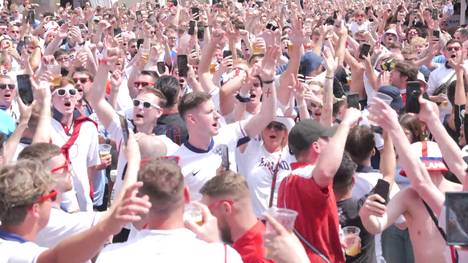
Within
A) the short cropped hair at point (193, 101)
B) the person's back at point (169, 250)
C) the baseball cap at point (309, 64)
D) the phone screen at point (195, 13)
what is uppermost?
the person's back at point (169, 250)

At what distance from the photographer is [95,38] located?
1089cm

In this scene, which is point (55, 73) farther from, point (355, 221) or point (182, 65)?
→ point (355, 221)

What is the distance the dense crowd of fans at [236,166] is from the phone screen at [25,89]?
12mm

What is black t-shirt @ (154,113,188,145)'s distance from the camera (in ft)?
20.3

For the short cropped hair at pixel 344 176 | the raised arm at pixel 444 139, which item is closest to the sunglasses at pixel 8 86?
the short cropped hair at pixel 344 176

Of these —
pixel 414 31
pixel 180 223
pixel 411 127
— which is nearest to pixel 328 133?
pixel 411 127

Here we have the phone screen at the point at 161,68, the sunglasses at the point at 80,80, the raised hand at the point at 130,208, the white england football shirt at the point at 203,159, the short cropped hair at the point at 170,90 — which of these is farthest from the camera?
the phone screen at the point at 161,68

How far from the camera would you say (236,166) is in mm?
5551

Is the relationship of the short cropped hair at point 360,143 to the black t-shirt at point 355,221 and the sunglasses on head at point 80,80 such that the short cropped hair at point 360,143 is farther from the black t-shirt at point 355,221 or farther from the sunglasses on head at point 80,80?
the sunglasses on head at point 80,80

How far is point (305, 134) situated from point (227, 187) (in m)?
0.94

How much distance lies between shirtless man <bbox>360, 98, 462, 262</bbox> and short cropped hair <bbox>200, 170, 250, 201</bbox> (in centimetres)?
70

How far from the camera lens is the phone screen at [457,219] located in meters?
2.63

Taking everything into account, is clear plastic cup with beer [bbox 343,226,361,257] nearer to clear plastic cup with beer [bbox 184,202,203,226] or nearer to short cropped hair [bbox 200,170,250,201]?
short cropped hair [bbox 200,170,250,201]

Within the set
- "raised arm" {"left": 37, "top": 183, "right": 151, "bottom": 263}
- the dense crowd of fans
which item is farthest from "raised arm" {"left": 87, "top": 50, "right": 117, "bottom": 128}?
"raised arm" {"left": 37, "top": 183, "right": 151, "bottom": 263}
